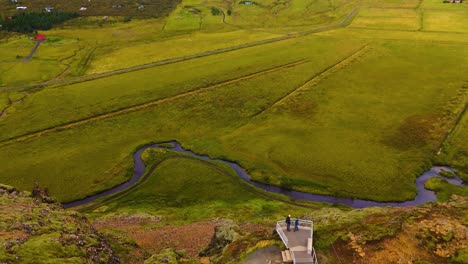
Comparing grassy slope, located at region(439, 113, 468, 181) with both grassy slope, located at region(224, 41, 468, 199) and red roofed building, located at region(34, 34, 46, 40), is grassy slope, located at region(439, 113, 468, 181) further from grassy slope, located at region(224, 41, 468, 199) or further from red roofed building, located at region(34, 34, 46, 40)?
red roofed building, located at region(34, 34, 46, 40)

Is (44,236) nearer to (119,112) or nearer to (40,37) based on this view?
(119,112)

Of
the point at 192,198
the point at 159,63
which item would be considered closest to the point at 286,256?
the point at 192,198

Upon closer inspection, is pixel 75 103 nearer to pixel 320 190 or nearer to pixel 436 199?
pixel 320 190

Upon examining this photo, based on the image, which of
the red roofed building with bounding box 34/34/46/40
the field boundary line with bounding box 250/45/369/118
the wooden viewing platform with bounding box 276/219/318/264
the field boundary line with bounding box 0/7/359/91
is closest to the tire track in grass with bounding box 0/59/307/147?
the field boundary line with bounding box 250/45/369/118

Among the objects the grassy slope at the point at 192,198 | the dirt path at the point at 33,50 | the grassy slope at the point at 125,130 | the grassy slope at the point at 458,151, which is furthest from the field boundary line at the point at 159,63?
the grassy slope at the point at 458,151

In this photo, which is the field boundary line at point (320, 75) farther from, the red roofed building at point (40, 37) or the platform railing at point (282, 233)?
the red roofed building at point (40, 37)

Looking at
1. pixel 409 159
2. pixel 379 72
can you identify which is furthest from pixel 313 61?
pixel 409 159
